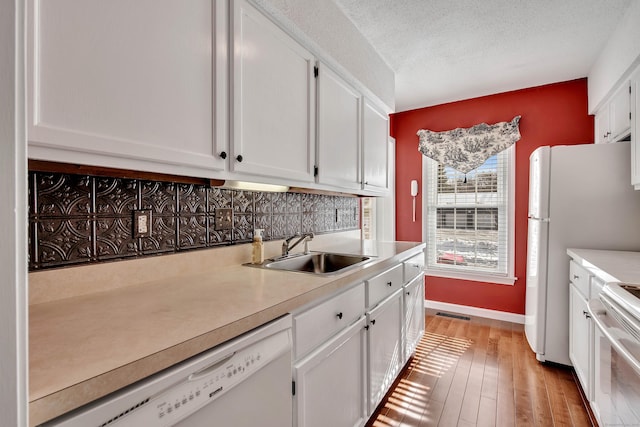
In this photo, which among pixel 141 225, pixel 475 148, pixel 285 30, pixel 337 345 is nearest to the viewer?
pixel 141 225

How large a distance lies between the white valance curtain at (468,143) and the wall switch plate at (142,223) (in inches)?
127

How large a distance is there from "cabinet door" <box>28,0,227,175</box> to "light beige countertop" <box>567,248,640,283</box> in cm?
187

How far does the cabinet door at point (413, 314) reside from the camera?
2.19 m

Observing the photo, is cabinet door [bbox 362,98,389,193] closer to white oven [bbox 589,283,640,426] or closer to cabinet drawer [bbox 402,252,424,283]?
cabinet drawer [bbox 402,252,424,283]

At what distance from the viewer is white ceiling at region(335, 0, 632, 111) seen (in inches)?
77.2

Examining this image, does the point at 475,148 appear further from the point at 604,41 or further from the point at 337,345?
the point at 337,345

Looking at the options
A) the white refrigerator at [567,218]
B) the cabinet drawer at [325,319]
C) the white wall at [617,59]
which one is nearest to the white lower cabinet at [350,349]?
the cabinet drawer at [325,319]

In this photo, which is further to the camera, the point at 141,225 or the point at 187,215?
the point at 187,215

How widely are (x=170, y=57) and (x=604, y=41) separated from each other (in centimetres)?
298

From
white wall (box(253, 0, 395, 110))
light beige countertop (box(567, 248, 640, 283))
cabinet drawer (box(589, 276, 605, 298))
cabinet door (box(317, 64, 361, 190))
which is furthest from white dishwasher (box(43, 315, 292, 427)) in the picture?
cabinet drawer (box(589, 276, 605, 298))

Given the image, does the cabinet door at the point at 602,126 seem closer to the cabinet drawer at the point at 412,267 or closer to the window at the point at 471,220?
the window at the point at 471,220

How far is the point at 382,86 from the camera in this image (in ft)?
8.26

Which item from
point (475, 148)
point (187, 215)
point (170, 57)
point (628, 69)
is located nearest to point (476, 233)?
point (475, 148)

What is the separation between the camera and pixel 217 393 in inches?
29.1
